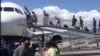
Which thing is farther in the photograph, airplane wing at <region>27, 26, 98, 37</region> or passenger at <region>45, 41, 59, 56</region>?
airplane wing at <region>27, 26, 98, 37</region>

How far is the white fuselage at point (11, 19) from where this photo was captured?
2456 cm

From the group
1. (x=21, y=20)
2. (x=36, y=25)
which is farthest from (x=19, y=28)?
(x=36, y=25)

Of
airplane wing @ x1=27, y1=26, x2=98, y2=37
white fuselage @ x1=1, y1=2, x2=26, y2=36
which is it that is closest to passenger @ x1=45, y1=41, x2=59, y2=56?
white fuselage @ x1=1, y1=2, x2=26, y2=36

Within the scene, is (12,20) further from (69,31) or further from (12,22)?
(69,31)

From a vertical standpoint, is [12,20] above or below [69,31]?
above

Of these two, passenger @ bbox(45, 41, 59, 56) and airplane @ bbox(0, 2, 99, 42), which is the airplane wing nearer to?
airplane @ bbox(0, 2, 99, 42)

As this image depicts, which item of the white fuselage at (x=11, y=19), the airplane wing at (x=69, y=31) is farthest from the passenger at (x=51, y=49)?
the airplane wing at (x=69, y=31)

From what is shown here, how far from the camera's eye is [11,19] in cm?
2503

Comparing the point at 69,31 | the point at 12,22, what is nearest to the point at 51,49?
the point at 12,22

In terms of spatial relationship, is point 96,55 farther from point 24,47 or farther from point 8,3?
point 24,47

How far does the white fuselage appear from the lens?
80.6 ft

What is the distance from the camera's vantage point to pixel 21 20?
2641 centimetres

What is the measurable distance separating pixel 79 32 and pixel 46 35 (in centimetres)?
464

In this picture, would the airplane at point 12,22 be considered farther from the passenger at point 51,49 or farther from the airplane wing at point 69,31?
the passenger at point 51,49
